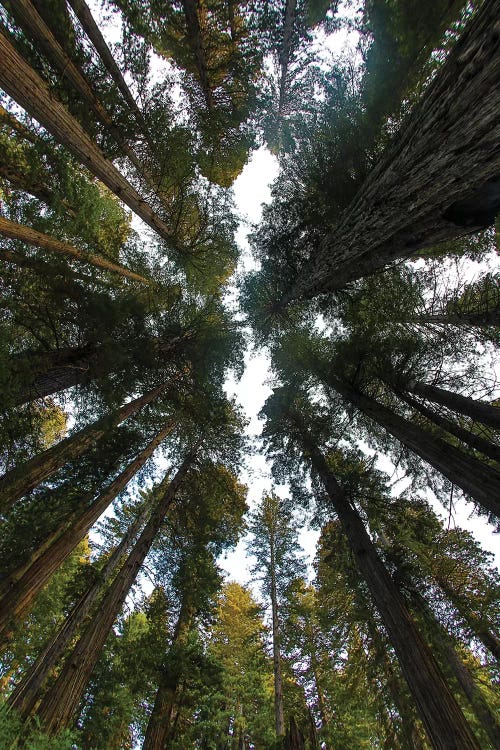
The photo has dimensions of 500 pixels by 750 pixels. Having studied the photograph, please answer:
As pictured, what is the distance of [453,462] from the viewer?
4785 millimetres

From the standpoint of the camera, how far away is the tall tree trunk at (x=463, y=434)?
5398mm

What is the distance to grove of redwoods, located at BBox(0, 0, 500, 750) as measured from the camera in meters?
4.50

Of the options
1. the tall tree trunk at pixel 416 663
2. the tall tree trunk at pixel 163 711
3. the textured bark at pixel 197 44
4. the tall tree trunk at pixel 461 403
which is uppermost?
the textured bark at pixel 197 44

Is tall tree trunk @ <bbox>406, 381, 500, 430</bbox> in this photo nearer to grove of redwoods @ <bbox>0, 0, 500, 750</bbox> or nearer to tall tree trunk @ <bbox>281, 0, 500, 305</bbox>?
grove of redwoods @ <bbox>0, 0, 500, 750</bbox>

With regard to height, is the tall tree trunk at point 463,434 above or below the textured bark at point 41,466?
above

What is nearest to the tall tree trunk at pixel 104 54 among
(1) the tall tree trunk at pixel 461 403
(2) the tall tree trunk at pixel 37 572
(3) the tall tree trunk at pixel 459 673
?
(2) the tall tree trunk at pixel 37 572

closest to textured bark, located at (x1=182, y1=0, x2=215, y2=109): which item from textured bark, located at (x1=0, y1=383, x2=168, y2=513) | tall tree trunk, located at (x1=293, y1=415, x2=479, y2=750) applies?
textured bark, located at (x1=0, y1=383, x2=168, y2=513)

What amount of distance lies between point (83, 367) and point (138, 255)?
4.93m

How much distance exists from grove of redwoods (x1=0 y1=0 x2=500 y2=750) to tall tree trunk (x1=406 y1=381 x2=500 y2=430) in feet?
0.21

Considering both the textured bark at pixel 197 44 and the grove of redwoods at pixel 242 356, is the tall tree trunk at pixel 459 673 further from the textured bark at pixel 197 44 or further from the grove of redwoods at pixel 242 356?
the textured bark at pixel 197 44

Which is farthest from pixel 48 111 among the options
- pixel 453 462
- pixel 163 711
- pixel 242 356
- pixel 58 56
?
pixel 163 711

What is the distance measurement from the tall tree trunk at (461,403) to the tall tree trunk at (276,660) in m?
8.43

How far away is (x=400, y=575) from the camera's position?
5.55 meters

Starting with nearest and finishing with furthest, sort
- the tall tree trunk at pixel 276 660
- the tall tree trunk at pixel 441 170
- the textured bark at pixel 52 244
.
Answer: the tall tree trunk at pixel 441 170, the textured bark at pixel 52 244, the tall tree trunk at pixel 276 660
